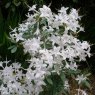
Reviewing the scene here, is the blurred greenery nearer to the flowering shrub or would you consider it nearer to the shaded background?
the shaded background

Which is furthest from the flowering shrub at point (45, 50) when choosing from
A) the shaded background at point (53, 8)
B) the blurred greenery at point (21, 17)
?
the shaded background at point (53, 8)

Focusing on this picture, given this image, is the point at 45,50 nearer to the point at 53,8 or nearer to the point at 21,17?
the point at 21,17

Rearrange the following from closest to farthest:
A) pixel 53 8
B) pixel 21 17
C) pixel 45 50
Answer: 1. pixel 45 50
2. pixel 21 17
3. pixel 53 8

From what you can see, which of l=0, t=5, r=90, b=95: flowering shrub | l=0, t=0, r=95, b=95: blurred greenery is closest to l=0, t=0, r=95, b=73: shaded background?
l=0, t=0, r=95, b=95: blurred greenery

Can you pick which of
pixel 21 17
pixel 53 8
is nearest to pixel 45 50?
pixel 21 17

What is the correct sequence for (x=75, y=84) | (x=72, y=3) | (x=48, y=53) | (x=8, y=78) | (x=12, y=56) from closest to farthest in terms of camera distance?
(x=48, y=53), (x=8, y=78), (x=12, y=56), (x=75, y=84), (x=72, y=3)

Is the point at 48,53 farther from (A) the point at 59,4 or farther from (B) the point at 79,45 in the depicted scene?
(A) the point at 59,4

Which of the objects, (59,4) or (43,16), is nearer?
(43,16)

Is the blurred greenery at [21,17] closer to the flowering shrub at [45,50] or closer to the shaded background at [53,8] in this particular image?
the shaded background at [53,8]

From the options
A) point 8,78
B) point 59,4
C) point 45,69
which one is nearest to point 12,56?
point 8,78
